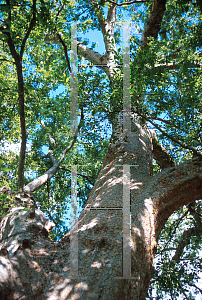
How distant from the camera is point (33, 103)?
861 centimetres

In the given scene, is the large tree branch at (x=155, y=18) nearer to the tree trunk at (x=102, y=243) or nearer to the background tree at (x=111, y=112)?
the background tree at (x=111, y=112)

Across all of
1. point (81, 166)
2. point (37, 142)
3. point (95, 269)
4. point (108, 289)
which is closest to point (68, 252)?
point (95, 269)

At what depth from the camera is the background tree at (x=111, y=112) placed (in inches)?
142

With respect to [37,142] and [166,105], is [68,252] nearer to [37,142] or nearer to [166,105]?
[166,105]

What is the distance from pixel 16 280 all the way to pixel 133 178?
2667 millimetres

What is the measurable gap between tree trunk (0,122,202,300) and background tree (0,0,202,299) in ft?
0.08

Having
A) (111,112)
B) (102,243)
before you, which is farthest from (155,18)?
(102,243)

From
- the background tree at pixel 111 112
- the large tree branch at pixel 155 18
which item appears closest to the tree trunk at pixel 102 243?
the background tree at pixel 111 112

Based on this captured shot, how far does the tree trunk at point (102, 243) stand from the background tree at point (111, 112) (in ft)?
0.08

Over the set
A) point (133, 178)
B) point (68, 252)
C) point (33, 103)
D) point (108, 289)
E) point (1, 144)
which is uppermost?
point (33, 103)

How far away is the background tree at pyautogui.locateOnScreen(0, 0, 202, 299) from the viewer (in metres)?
3.61

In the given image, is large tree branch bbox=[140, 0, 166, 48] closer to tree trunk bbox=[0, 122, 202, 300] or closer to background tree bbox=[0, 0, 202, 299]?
background tree bbox=[0, 0, 202, 299]

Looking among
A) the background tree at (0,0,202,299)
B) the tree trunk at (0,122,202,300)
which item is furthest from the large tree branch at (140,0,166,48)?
the tree trunk at (0,122,202,300)

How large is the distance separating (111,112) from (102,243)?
2.50 m
